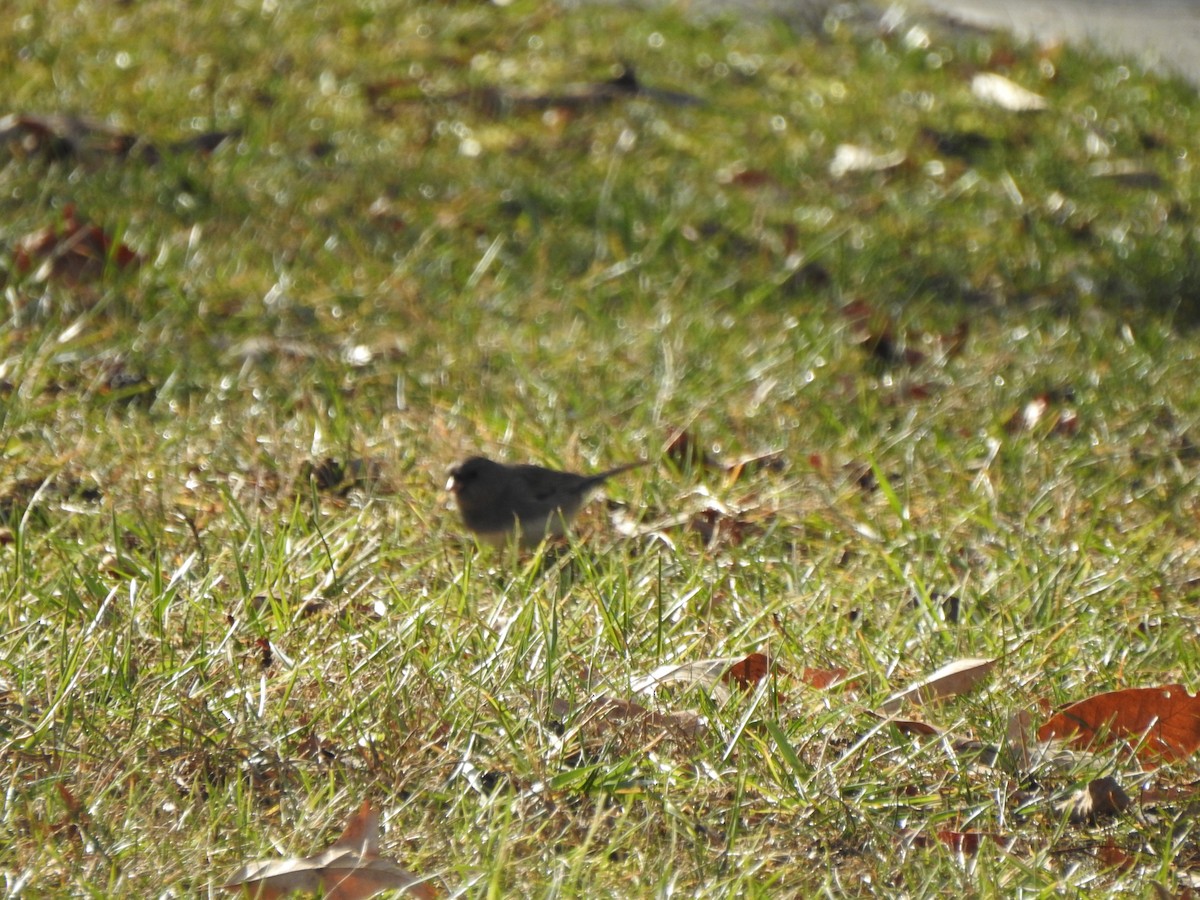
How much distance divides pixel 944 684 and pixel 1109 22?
5862 millimetres

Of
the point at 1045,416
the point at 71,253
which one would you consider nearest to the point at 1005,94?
the point at 1045,416

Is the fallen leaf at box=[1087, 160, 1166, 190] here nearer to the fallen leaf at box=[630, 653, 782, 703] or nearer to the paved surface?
the paved surface

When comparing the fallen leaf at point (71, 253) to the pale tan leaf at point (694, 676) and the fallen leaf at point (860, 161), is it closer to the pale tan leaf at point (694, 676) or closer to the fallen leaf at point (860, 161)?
the pale tan leaf at point (694, 676)

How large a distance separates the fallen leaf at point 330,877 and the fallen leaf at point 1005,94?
17.7ft

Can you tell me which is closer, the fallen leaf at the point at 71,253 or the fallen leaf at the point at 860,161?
the fallen leaf at the point at 71,253

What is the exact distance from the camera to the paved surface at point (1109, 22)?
741 centimetres

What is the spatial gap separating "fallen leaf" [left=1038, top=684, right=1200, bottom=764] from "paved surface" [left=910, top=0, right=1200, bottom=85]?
5111mm

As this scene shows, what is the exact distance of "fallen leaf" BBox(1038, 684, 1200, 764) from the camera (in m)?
2.74

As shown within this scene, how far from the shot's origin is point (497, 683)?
8.98 feet

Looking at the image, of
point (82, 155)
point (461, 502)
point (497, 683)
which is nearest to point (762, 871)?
point (497, 683)

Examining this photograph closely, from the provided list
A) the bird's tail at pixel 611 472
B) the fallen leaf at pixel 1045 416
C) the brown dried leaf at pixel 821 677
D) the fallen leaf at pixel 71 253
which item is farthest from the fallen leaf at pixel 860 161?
the brown dried leaf at pixel 821 677

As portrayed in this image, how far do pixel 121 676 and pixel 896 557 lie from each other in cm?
176

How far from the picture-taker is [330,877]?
2.21m

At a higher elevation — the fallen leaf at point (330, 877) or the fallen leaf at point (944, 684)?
the fallen leaf at point (330, 877)
